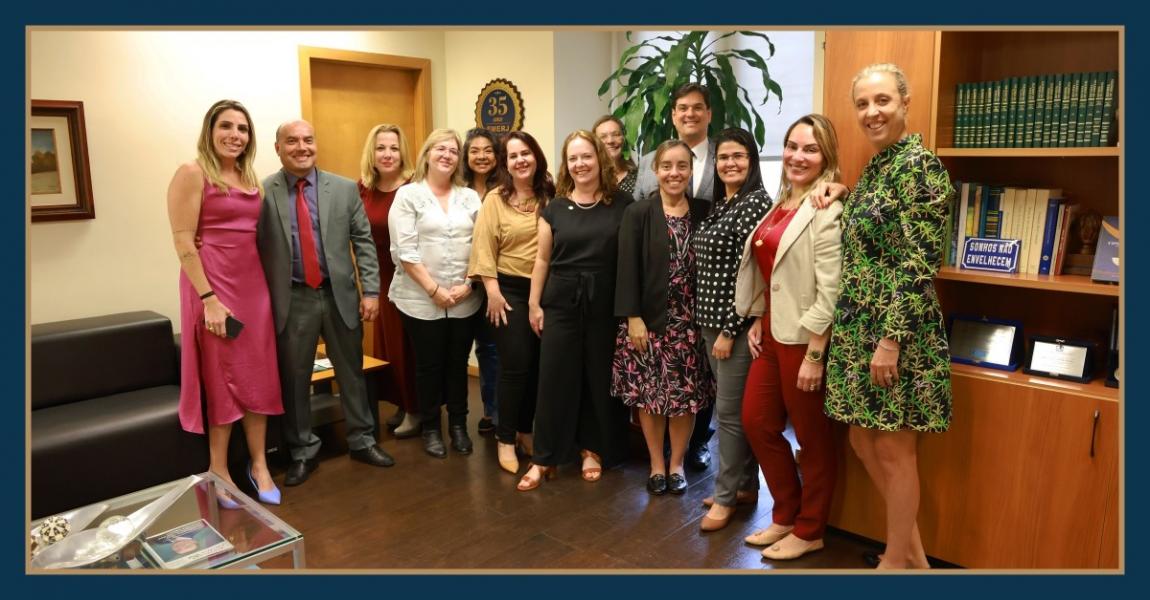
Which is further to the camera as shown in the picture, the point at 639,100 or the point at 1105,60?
the point at 639,100

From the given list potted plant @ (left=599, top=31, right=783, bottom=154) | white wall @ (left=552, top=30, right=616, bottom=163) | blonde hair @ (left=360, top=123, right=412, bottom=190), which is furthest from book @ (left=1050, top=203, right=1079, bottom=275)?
white wall @ (left=552, top=30, right=616, bottom=163)

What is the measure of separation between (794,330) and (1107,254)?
817mm

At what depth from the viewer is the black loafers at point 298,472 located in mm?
3135

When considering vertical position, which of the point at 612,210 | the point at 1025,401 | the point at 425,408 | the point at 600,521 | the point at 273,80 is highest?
the point at 273,80

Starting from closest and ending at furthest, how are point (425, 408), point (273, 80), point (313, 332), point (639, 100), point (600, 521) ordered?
point (600, 521), point (313, 332), point (425, 408), point (639, 100), point (273, 80)

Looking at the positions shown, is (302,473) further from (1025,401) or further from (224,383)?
(1025,401)

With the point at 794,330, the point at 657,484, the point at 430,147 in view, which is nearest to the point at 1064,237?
the point at 794,330

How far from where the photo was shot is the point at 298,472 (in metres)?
3.16

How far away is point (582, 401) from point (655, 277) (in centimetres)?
67

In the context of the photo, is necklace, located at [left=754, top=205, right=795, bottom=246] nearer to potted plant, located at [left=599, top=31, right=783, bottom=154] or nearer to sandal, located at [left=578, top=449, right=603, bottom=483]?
sandal, located at [left=578, top=449, right=603, bottom=483]

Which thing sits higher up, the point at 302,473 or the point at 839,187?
the point at 839,187

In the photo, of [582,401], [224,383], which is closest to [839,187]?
[582,401]

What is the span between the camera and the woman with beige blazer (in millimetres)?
2225

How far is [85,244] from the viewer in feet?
11.3
